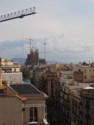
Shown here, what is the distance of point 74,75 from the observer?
5241 inches

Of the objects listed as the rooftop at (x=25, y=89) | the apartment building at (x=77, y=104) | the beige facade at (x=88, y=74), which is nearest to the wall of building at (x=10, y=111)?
the rooftop at (x=25, y=89)

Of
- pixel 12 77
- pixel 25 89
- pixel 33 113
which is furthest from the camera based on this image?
pixel 12 77

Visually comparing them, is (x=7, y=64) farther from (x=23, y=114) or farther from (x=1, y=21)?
(x=23, y=114)

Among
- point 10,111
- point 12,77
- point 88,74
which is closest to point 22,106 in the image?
point 10,111

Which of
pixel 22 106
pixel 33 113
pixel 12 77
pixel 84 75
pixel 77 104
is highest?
pixel 12 77

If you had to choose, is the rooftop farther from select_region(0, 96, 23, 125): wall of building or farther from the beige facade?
the beige facade

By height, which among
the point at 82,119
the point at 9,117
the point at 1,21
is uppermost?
the point at 1,21

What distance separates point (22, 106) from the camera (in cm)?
3566

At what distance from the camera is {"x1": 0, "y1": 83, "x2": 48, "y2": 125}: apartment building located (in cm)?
3484

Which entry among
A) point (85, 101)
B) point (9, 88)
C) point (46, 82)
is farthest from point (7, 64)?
point (46, 82)

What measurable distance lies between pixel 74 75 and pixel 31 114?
97037 millimetres

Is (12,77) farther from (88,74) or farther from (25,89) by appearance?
(88,74)

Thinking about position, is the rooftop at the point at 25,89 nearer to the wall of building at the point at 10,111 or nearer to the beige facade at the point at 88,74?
the wall of building at the point at 10,111

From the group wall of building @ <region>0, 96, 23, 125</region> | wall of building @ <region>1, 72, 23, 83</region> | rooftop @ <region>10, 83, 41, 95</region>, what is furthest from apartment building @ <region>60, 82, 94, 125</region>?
wall of building @ <region>0, 96, 23, 125</region>
